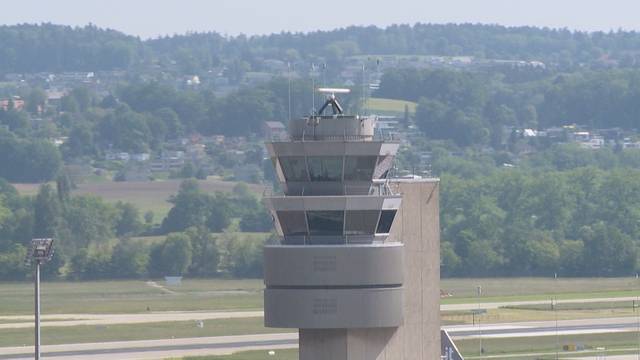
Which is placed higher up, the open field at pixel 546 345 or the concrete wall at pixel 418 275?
the concrete wall at pixel 418 275

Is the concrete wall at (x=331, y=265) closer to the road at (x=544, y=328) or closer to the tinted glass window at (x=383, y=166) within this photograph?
the tinted glass window at (x=383, y=166)

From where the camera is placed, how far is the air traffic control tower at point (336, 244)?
39.3m

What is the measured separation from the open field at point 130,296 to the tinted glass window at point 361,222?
4240 inches

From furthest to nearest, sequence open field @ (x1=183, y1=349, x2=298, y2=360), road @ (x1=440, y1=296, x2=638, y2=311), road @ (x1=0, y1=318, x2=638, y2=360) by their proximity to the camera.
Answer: road @ (x1=440, y1=296, x2=638, y2=311)
road @ (x1=0, y1=318, x2=638, y2=360)
open field @ (x1=183, y1=349, x2=298, y2=360)

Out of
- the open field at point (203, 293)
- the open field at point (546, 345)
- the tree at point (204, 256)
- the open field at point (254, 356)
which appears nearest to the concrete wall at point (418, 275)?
the open field at point (254, 356)

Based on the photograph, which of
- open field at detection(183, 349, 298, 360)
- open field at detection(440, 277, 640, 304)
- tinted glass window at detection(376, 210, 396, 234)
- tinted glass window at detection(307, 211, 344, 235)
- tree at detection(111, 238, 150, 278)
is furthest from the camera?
tree at detection(111, 238, 150, 278)

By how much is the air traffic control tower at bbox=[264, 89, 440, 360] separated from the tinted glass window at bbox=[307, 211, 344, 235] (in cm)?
2

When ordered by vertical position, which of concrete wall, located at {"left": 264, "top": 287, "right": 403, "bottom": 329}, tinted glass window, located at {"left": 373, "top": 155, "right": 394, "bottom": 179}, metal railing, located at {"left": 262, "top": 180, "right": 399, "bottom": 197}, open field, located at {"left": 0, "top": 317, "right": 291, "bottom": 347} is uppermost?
tinted glass window, located at {"left": 373, "top": 155, "right": 394, "bottom": 179}

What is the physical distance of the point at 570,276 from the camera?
182125mm

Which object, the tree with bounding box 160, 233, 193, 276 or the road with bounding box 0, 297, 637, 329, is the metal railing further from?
the tree with bounding box 160, 233, 193, 276

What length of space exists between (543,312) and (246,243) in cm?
5416

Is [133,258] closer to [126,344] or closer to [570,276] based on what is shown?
[570,276]

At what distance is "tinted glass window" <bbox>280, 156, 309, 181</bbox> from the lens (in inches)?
1572

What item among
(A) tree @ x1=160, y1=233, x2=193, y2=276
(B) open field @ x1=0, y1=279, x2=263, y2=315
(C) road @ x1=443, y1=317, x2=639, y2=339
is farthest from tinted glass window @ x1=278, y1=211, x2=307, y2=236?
(A) tree @ x1=160, y1=233, x2=193, y2=276
